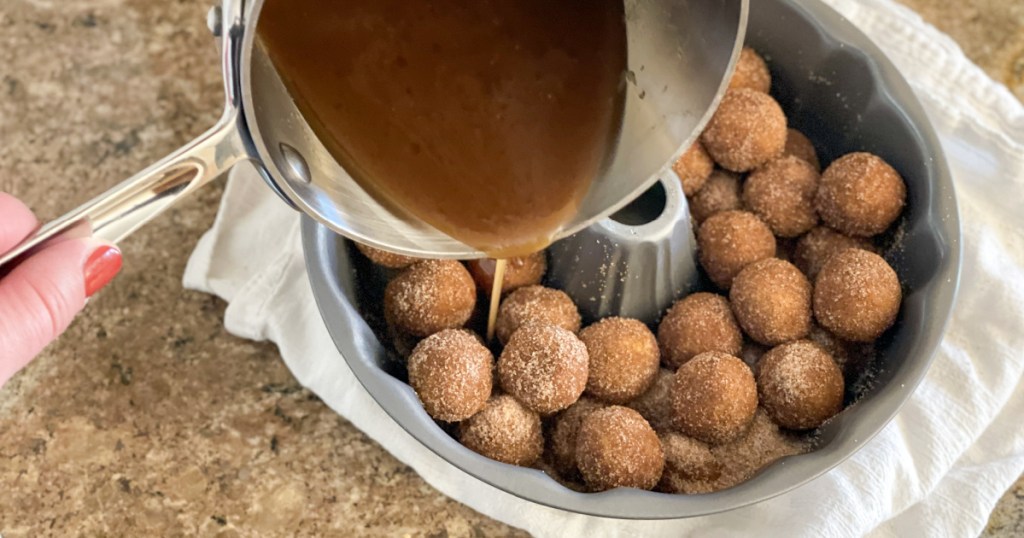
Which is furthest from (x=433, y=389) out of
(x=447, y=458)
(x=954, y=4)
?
(x=954, y=4)

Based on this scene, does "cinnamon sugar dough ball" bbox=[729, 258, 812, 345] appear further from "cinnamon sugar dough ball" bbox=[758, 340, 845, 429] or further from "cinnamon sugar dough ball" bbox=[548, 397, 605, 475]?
"cinnamon sugar dough ball" bbox=[548, 397, 605, 475]

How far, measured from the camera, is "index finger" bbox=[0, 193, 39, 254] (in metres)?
0.85

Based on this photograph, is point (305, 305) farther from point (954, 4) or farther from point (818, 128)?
point (954, 4)

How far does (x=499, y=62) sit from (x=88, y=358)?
2.30 ft

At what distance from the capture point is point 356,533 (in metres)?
1.13

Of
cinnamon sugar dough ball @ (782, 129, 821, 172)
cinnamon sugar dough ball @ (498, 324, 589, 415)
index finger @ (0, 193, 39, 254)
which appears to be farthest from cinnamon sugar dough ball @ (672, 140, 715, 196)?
index finger @ (0, 193, 39, 254)

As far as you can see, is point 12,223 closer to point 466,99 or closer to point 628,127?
point 466,99

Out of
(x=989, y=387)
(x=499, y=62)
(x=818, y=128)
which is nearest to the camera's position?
(x=499, y=62)

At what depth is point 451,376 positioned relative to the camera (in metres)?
1.03

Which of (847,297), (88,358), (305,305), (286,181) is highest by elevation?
(286,181)

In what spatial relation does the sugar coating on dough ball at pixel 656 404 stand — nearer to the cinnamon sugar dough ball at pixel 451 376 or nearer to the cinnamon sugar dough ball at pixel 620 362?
the cinnamon sugar dough ball at pixel 620 362

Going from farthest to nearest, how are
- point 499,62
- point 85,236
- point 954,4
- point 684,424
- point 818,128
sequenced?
point 954,4
point 818,128
point 684,424
point 499,62
point 85,236

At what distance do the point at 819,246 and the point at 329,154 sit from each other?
0.67 metres

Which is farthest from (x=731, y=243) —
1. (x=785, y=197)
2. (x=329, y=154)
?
(x=329, y=154)
